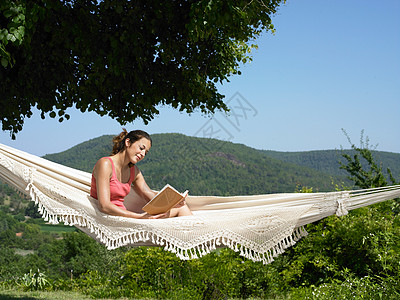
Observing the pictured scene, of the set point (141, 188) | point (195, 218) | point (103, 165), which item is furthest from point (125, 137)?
point (195, 218)

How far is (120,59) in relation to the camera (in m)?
4.70

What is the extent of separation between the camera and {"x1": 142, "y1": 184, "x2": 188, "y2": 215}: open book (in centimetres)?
337

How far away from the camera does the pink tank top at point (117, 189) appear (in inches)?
140

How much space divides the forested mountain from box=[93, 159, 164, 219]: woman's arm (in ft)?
53.3

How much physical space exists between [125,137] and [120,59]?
4.57 feet

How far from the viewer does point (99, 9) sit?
519cm

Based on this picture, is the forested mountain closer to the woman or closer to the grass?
the grass

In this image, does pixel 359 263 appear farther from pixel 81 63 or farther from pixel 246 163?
pixel 246 163

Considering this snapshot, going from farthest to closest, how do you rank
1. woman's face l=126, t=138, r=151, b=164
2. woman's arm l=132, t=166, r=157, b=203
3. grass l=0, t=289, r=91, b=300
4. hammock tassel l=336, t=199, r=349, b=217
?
grass l=0, t=289, r=91, b=300 < woman's arm l=132, t=166, r=157, b=203 < woman's face l=126, t=138, r=151, b=164 < hammock tassel l=336, t=199, r=349, b=217

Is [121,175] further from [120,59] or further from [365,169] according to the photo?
[365,169]

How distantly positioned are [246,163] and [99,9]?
22.1 metres

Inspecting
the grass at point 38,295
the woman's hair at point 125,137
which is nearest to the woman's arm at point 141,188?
the woman's hair at point 125,137

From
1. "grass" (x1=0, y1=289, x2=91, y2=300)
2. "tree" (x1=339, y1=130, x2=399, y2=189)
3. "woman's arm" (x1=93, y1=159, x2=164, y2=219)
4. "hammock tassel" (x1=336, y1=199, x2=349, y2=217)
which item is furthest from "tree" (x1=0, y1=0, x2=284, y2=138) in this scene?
"tree" (x1=339, y1=130, x2=399, y2=189)

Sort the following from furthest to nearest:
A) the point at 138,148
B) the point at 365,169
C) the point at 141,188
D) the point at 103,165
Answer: the point at 365,169
the point at 141,188
the point at 138,148
the point at 103,165
